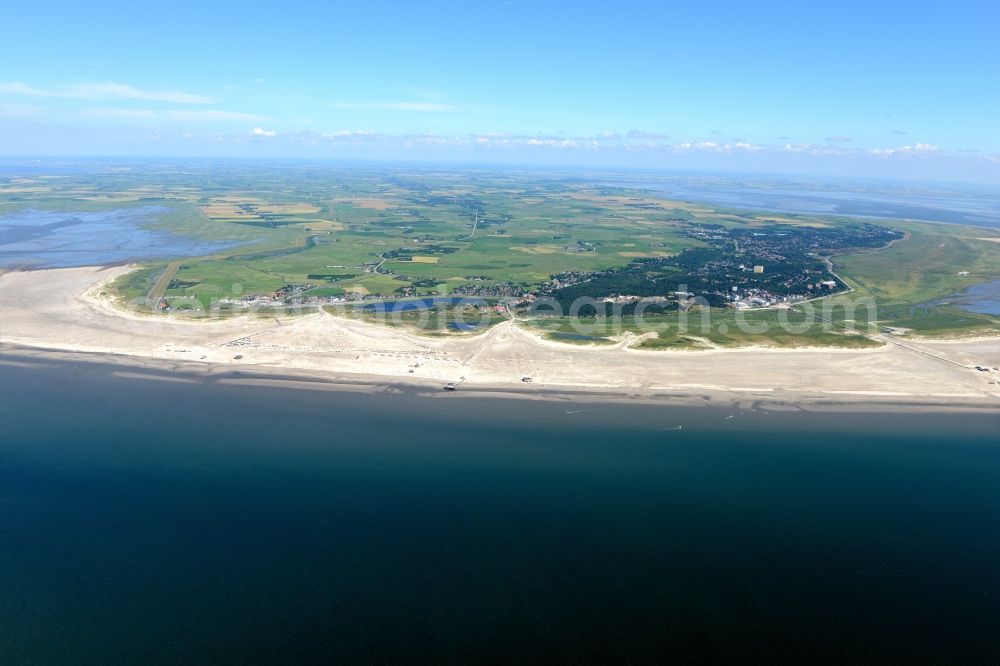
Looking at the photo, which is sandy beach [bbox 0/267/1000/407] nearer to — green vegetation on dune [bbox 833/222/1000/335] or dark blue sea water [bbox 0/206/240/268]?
green vegetation on dune [bbox 833/222/1000/335]

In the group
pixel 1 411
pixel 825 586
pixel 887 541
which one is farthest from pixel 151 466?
pixel 887 541

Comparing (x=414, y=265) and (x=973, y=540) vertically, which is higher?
(x=414, y=265)

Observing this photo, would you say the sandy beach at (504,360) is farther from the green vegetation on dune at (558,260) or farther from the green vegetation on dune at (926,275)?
the green vegetation on dune at (926,275)

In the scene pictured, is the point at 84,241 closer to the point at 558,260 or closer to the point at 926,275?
the point at 558,260

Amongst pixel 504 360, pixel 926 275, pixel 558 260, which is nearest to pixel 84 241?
pixel 558 260

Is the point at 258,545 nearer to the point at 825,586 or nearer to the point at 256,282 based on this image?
the point at 825,586

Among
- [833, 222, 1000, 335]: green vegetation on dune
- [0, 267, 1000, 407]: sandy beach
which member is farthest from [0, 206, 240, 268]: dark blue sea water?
[833, 222, 1000, 335]: green vegetation on dune

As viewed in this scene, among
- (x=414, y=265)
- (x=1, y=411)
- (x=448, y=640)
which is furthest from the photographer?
(x=414, y=265)
